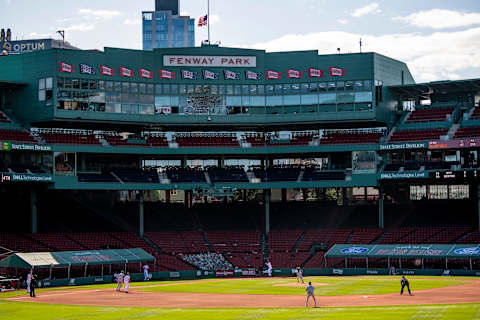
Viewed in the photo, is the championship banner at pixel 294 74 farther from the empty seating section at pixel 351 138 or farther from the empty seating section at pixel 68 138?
the empty seating section at pixel 68 138

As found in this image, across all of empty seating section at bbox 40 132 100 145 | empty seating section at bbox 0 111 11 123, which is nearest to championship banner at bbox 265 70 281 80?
empty seating section at bbox 40 132 100 145

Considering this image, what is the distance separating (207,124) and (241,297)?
130 feet

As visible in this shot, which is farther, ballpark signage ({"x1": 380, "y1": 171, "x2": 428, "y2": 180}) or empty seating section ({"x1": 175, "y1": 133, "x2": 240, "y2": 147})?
empty seating section ({"x1": 175, "y1": 133, "x2": 240, "y2": 147})

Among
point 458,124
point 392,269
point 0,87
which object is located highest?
point 0,87

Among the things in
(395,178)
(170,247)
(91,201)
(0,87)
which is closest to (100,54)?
(0,87)

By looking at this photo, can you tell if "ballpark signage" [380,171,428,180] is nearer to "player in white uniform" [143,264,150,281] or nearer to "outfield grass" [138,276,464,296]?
"outfield grass" [138,276,464,296]

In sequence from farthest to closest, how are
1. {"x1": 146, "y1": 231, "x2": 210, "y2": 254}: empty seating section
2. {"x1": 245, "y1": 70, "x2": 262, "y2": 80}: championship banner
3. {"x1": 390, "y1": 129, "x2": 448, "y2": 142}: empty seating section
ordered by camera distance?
{"x1": 245, "y1": 70, "x2": 262, "y2": 80}: championship banner
{"x1": 390, "y1": 129, "x2": 448, "y2": 142}: empty seating section
{"x1": 146, "y1": 231, "x2": 210, "y2": 254}: empty seating section

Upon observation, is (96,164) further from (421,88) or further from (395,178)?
(421,88)

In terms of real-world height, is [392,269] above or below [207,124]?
below

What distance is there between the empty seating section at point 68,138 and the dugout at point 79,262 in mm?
16717

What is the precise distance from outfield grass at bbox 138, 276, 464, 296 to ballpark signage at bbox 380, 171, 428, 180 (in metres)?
16.4

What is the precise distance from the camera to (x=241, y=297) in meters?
50.5

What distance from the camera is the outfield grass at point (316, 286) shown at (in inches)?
2095

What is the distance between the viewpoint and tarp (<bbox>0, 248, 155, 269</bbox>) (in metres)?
61.6
